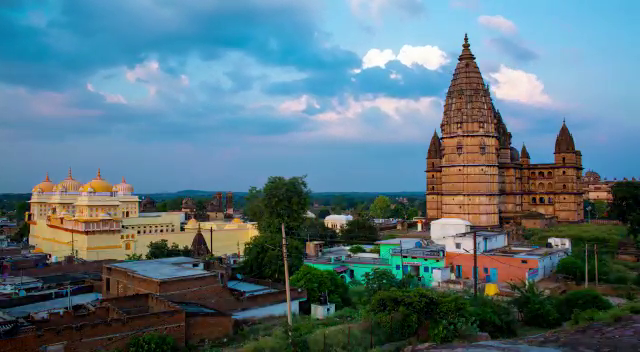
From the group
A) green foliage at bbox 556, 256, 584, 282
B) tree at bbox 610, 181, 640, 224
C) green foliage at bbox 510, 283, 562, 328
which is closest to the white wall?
green foliage at bbox 556, 256, 584, 282

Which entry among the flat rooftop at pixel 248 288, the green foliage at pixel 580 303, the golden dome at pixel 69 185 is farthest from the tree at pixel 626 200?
the golden dome at pixel 69 185

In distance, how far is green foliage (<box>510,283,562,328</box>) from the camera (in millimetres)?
23047

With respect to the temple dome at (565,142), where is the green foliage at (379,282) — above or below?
below

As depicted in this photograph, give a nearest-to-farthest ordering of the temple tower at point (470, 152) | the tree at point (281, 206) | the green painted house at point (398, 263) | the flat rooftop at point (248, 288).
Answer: the flat rooftop at point (248, 288)
the green painted house at point (398, 263)
the tree at point (281, 206)
the temple tower at point (470, 152)

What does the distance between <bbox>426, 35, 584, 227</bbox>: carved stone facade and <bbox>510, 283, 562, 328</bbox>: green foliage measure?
1281 inches

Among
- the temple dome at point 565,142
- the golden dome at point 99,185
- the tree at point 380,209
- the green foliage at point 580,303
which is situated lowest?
the green foliage at point 580,303

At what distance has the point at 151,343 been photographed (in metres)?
19.5

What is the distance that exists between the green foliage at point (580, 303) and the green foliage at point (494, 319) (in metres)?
3.28

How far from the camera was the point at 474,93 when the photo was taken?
55.3 metres

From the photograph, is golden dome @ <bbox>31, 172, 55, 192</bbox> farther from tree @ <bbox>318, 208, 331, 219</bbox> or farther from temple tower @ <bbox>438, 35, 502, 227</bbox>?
tree @ <bbox>318, 208, 331, 219</bbox>

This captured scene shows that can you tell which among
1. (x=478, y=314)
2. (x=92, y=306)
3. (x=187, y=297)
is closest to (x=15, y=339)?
(x=92, y=306)

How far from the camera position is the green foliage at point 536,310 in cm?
2305

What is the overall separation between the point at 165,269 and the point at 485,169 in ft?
124

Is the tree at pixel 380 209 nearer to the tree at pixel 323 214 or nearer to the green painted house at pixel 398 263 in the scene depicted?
the tree at pixel 323 214
